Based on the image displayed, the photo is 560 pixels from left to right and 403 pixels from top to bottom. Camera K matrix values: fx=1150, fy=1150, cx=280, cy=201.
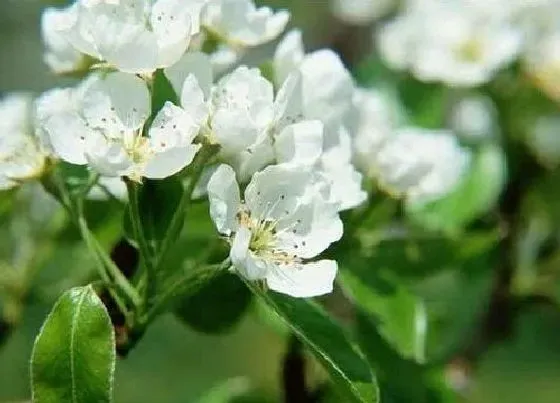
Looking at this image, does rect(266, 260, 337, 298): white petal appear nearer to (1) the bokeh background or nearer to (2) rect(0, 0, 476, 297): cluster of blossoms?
(2) rect(0, 0, 476, 297): cluster of blossoms

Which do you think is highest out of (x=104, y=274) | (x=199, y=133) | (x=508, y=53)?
(x=199, y=133)

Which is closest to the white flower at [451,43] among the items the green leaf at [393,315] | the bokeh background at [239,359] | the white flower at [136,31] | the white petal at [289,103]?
the green leaf at [393,315]

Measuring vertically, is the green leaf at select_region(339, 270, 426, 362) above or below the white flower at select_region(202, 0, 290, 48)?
below

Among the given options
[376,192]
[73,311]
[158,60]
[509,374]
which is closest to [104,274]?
[73,311]

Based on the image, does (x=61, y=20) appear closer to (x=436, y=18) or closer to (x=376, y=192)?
(x=376, y=192)

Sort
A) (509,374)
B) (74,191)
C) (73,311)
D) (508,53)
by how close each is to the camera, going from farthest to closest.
Result: 1. (509,374)
2. (508,53)
3. (74,191)
4. (73,311)

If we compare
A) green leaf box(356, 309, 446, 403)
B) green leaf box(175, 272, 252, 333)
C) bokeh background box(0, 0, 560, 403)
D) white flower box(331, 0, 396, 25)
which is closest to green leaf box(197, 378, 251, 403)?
green leaf box(175, 272, 252, 333)

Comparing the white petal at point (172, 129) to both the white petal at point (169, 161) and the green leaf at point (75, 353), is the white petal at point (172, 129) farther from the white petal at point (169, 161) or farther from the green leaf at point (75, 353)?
the green leaf at point (75, 353)
